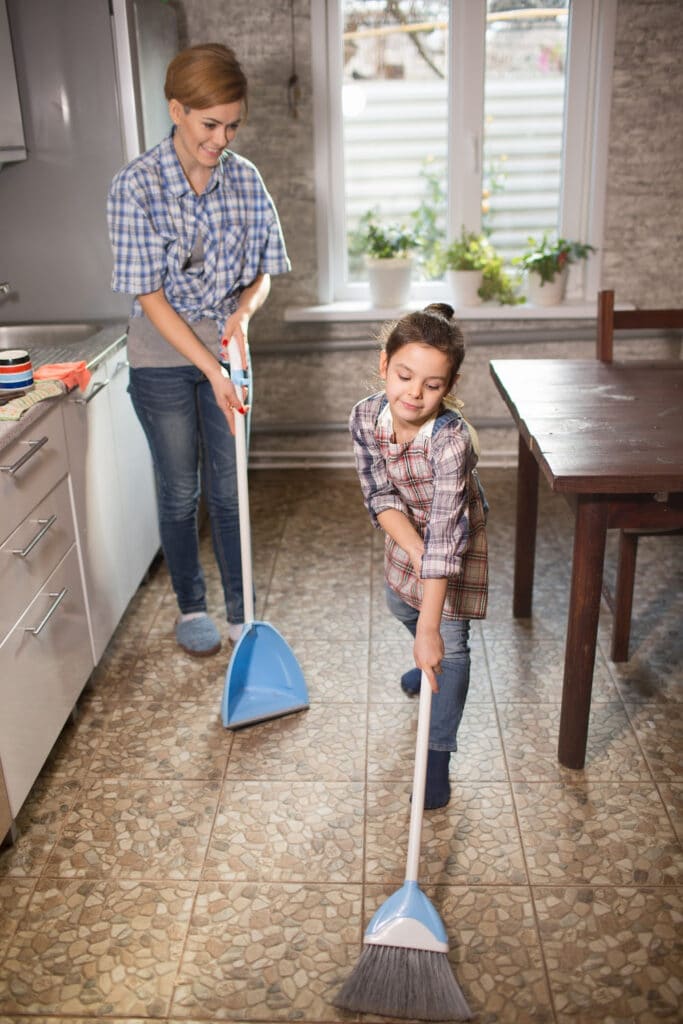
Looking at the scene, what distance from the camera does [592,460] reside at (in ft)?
6.00

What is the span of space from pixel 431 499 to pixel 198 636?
1016 millimetres

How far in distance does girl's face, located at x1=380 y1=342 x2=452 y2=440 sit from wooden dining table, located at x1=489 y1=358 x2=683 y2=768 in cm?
28

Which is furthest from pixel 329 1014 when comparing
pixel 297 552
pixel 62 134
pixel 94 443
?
pixel 62 134

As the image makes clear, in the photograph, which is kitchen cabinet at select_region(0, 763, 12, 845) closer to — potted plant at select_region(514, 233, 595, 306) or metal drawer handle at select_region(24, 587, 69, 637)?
metal drawer handle at select_region(24, 587, 69, 637)

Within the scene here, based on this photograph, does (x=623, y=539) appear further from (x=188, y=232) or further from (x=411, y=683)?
(x=188, y=232)

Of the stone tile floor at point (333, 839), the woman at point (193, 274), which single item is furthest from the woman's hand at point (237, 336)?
the stone tile floor at point (333, 839)

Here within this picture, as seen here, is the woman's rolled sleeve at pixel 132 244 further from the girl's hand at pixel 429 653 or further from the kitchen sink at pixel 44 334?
the girl's hand at pixel 429 653

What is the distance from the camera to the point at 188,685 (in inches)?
97.1

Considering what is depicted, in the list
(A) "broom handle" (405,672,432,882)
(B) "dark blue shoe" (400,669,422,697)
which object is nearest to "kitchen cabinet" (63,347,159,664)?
(B) "dark blue shoe" (400,669,422,697)

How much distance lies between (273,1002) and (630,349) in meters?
2.86

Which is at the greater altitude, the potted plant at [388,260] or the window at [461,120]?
the window at [461,120]

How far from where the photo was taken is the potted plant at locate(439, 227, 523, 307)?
3652mm

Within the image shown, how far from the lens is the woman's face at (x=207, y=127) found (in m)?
2.04

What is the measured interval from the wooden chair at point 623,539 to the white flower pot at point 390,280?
3.84ft
